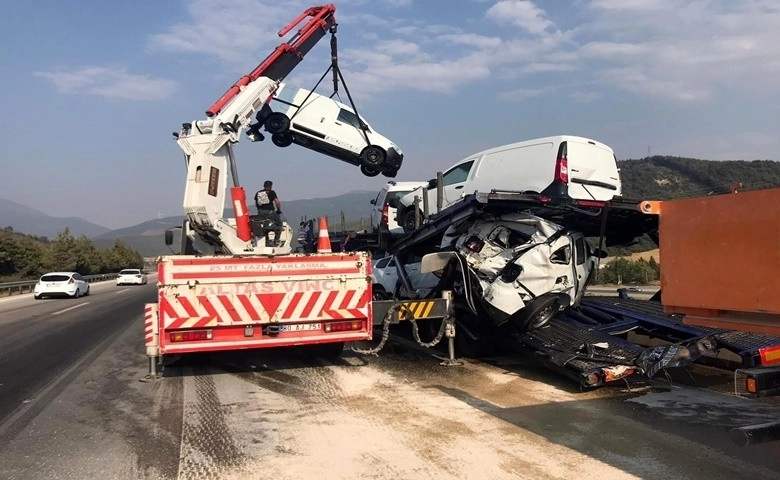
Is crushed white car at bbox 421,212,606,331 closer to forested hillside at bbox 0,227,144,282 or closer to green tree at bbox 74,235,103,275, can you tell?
forested hillside at bbox 0,227,144,282

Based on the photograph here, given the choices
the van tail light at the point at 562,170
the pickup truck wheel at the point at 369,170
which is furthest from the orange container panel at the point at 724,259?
the pickup truck wheel at the point at 369,170

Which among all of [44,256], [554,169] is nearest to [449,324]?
[554,169]

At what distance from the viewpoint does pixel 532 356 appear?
7.91m

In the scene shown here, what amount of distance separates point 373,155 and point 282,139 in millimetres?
2421

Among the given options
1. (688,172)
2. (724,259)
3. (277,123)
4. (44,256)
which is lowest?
(724,259)

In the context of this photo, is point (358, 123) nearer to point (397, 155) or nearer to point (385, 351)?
point (397, 155)

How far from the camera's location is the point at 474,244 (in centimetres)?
895

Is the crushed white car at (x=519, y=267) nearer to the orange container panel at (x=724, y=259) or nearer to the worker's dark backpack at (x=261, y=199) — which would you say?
the worker's dark backpack at (x=261, y=199)

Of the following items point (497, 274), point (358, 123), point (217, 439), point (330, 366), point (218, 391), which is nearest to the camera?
point (217, 439)

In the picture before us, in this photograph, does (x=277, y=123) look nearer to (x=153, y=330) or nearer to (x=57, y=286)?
(x=153, y=330)

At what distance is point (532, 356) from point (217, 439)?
4007mm

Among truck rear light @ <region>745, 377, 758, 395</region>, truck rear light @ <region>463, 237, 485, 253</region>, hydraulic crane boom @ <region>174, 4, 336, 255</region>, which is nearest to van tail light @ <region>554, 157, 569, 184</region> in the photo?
truck rear light @ <region>463, 237, 485, 253</region>

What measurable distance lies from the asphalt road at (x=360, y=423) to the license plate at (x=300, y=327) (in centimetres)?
67

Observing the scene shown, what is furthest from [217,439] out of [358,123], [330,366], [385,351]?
[358,123]
